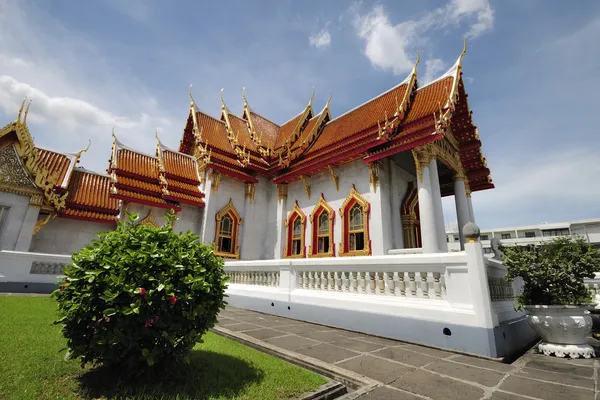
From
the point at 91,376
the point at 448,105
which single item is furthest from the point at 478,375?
the point at 448,105

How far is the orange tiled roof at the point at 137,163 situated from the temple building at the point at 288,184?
48 millimetres

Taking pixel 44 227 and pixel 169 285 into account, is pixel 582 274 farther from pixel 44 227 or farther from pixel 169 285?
pixel 44 227

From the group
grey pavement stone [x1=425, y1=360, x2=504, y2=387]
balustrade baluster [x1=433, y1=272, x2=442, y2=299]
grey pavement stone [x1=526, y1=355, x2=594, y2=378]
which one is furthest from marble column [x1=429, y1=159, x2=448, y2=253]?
grey pavement stone [x1=425, y1=360, x2=504, y2=387]

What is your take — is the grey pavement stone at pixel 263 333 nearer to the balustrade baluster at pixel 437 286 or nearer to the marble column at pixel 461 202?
the balustrade baluster at pixel 437 286

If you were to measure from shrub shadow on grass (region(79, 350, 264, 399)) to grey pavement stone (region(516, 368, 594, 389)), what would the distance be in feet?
9.84

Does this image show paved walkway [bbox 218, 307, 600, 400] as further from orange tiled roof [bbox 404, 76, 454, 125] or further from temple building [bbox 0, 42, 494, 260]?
orange tiled roof [bbox 404, 76, 454, 125]

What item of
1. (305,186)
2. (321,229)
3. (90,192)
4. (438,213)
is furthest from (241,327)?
(90,192)

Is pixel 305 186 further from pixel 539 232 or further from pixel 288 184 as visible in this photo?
pixel 539 232

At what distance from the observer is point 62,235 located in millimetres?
11258


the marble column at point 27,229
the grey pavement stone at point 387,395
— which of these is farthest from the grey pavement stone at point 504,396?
the marble column at point 27,229

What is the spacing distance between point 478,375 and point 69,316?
13.3ft

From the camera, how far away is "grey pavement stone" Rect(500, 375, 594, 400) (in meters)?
2.69

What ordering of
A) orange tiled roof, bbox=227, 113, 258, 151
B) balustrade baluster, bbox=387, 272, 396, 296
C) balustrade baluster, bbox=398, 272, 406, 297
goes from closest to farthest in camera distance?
balustrade baluster, bbox=398, 272, 406, 297 < balustrade baluster, bbox=387, 272, 396, 296 < orange tiled roof, bbox=227, 113, 258, 151

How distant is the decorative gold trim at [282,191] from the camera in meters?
13.8
